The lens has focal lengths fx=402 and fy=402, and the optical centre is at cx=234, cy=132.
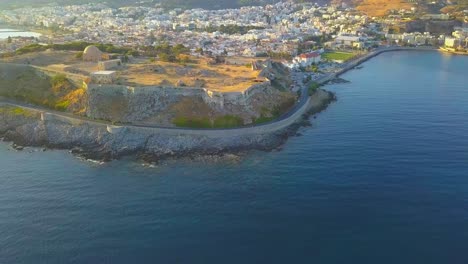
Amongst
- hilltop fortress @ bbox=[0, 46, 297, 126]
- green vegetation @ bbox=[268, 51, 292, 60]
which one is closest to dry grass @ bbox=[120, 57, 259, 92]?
hilltop fortress @ bbox=[0, 46, 297, 126]

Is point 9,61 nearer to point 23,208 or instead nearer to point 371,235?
point 23,208

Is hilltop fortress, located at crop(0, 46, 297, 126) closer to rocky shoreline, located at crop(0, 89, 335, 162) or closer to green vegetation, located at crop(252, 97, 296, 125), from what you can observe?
green vegetation, located at crop(252, 97, 296, 125)

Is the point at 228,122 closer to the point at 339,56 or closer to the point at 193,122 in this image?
the point at 193,122

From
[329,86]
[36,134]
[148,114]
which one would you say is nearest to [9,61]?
[36,134]

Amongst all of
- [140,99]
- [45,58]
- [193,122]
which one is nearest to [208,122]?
[193,122]

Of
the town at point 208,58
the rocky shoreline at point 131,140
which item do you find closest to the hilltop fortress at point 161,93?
the town at point 208,58
